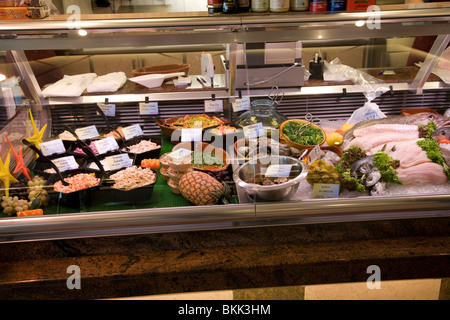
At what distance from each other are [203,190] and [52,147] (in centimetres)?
112

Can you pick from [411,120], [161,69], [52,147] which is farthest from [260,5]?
[52,147]

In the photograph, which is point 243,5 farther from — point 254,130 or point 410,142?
point 410,142

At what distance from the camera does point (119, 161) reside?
7.64 feet

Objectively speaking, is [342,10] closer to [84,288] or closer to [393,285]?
[393,285]

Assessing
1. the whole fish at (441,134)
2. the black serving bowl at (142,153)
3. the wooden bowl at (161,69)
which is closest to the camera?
the whole fish at (441,134)

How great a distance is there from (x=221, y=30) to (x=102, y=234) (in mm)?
1252

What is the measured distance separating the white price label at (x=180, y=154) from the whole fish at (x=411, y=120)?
3.41ft

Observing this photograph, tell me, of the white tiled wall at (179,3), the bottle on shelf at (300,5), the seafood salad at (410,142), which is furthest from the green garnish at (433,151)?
the white tiled wall at (179,3)

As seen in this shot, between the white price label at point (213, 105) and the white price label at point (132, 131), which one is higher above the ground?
the white price label at point (213, 105)

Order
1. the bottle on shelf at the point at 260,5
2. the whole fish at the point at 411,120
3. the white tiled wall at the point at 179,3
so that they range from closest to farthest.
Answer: the bottle on shelf at the point at 260,5
the whole fish at the point at 411,120
the white tiled wall at the point at 179,3

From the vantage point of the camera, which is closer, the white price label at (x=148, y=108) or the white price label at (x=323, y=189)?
the white price label at (x=323, y=189)

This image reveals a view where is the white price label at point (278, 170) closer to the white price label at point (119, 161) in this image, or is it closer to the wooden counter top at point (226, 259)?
the wooden counter top at point (226, 259)

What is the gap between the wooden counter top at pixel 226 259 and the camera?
6.20ft

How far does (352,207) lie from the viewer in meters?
1.94
